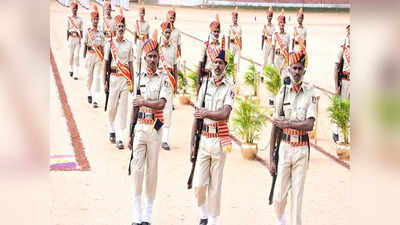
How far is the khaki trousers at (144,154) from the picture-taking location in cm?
676

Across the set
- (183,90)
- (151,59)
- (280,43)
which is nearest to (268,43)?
(280,43)

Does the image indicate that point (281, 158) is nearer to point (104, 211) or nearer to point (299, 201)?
point (299, 201)

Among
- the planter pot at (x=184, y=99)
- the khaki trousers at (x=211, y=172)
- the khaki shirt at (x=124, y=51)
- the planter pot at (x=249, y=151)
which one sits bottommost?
the planter pot at (x=249, y=151)

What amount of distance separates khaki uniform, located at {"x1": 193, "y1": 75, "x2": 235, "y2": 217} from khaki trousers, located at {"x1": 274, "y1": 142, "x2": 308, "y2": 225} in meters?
0.71

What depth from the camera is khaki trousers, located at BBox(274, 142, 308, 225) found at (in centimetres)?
587

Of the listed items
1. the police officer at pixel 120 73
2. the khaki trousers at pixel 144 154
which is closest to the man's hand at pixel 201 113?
the khaki trousers at pixel 144 154

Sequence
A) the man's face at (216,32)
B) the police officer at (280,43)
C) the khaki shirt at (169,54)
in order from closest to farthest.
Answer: the man's face at (216,32)
the khaki shirt at (169,54)
the police officer at (280,43)

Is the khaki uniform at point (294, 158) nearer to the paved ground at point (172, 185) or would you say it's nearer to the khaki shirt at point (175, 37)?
the paved ground at point (172, 185)

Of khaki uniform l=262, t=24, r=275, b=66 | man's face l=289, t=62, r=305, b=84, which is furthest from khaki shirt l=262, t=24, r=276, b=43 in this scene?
man's face l=289, t=62, r=305, b=84

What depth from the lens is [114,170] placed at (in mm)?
9398

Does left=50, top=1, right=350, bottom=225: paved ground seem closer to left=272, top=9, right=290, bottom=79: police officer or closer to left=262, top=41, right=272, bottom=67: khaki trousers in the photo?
left=272, top=9, right=290, bottom=79: police officer

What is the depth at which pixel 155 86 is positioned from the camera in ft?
22.5

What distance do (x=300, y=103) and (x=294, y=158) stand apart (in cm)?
54
